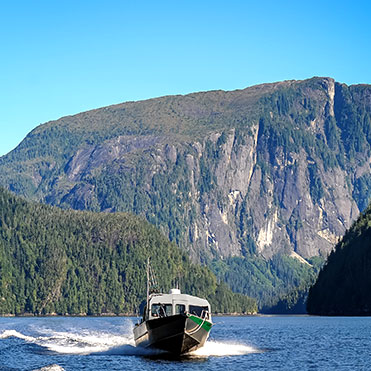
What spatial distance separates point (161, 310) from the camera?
5059 inches

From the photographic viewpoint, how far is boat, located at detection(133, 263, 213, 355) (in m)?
122

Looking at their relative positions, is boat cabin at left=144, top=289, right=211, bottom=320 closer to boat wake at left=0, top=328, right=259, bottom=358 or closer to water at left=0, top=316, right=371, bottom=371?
boat wake at left=0, top=328, right=259, bottom=358

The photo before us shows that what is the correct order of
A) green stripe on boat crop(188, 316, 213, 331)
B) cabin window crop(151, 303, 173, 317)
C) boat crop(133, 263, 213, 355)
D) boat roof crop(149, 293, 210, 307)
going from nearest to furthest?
green stripe on boat crop(188, 316, 213, 331) < boat crop(133, 263, 213, 355) < cabin window crop(151, 303, 173, 317) < boat roof crop(149, 293, 210, 307)

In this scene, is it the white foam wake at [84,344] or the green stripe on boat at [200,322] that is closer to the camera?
the green stripe on boat at [200,322]

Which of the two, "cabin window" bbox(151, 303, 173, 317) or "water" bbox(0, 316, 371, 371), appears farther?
"cabin window" bbox(151, 303, 173, 317)

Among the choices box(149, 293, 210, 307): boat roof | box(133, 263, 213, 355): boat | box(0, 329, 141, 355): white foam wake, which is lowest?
box(0, 329, 141, 355): white foam wake

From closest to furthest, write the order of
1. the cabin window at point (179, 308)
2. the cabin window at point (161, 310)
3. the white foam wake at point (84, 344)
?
the cabin window at point (161, 310)
the cabin window at point (179, 308)
the white foam wake at point (84, 344)

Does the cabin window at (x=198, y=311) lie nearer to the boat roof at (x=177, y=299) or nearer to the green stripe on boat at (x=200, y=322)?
the boat roof at (x=177, y=299)

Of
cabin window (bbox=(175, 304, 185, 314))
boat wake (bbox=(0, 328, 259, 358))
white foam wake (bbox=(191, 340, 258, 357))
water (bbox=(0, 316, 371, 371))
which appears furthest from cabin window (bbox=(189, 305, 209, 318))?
water (bbox=(0, 316, 371, 371))

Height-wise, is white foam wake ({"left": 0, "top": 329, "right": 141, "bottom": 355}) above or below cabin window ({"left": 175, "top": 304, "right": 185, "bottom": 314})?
below

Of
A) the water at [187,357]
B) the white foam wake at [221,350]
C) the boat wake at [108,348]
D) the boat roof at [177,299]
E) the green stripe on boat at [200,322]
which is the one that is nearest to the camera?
the water at [187,357]

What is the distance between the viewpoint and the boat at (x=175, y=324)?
401 feet

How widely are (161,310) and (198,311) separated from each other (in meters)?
5.55

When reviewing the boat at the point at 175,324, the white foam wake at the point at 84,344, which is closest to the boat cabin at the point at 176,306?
the boat at the point at 175,324
